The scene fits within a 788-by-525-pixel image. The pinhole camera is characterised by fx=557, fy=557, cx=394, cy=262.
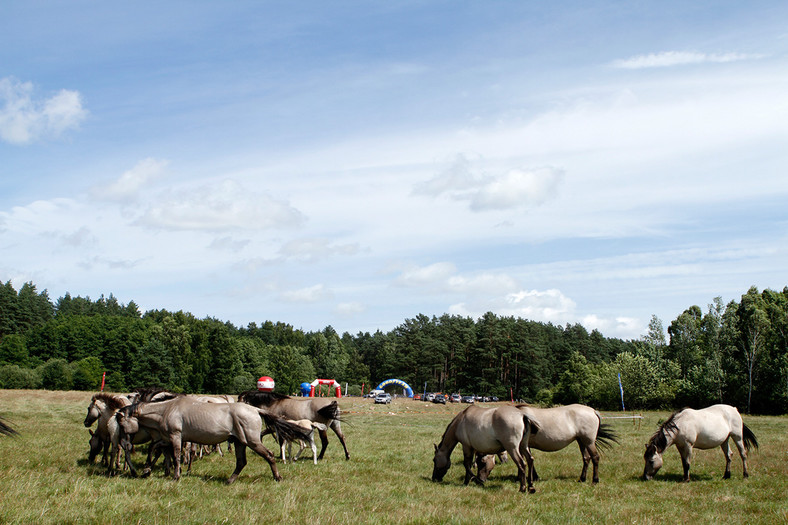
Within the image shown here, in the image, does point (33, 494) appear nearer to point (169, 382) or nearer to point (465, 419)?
point (465, 419)

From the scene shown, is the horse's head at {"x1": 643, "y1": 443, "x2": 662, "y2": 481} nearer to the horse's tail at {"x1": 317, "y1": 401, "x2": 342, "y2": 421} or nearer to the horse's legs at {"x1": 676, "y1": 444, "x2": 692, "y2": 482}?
the horse's legs at {"x1": 676, "y1": 444, "x2": 692, "y2": 482}

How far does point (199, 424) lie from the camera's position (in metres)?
12.7

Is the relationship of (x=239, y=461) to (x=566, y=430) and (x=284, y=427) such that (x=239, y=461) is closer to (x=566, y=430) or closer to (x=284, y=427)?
(x=284, y=427)

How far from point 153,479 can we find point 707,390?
61.5 meters

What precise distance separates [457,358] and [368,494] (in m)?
107

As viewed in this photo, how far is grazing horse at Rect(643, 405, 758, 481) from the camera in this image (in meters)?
13.9

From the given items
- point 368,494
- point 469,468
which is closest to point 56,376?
point 469,468

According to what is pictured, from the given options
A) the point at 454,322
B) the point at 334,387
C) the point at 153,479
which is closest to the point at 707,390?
the point at 334,387

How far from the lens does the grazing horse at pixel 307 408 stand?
16500mm

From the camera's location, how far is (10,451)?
48.4 ft

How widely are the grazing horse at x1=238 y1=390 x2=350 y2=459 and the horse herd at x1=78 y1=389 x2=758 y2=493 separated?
78.1 inches

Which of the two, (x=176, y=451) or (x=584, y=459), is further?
(x=584, y=459)

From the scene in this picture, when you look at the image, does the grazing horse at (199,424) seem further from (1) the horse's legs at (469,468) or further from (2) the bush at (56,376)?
(2) the bush at (56,376)

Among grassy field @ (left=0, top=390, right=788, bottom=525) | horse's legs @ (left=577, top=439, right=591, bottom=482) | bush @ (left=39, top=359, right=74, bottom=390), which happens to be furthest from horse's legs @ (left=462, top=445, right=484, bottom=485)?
bush @ (left=39, top=359, right=74, bottom=390)
